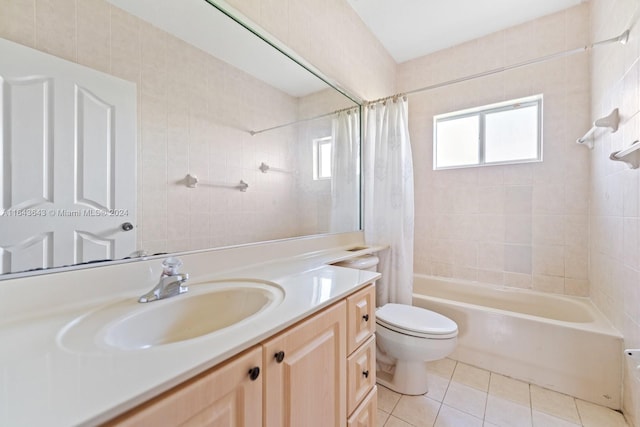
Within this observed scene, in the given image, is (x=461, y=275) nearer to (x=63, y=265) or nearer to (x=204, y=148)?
(x=204, y=148)

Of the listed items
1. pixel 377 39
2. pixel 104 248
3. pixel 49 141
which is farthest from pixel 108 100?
pixel 377 39

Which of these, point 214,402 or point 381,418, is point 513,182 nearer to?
point 381,418

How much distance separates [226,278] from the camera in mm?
1021

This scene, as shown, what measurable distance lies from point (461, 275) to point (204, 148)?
7.52 feet

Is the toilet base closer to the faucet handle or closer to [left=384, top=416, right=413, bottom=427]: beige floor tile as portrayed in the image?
[left=384, top=416, right=413, bottom=427]: beige floor tile

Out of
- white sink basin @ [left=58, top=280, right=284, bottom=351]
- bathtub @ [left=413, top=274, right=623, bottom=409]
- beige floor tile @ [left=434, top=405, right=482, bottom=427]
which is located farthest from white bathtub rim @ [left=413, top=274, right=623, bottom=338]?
white sink basin @ [left=58, top=280, right=284, bottom=351]

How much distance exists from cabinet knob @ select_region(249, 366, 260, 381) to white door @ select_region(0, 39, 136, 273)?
61 cm

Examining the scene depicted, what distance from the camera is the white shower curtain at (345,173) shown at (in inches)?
74.3

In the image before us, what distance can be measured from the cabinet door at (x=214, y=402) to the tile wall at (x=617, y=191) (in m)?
1.75

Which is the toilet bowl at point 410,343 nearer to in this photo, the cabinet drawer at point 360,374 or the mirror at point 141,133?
the cabinet drawer at point 360,374

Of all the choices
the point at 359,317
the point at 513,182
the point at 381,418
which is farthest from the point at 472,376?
the point at 513,182

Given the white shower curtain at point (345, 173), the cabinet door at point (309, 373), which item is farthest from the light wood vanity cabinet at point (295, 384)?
the white shower curtain at point (345, 173)

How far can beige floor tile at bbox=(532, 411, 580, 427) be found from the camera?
4.34 feet

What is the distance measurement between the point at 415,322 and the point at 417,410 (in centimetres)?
45
